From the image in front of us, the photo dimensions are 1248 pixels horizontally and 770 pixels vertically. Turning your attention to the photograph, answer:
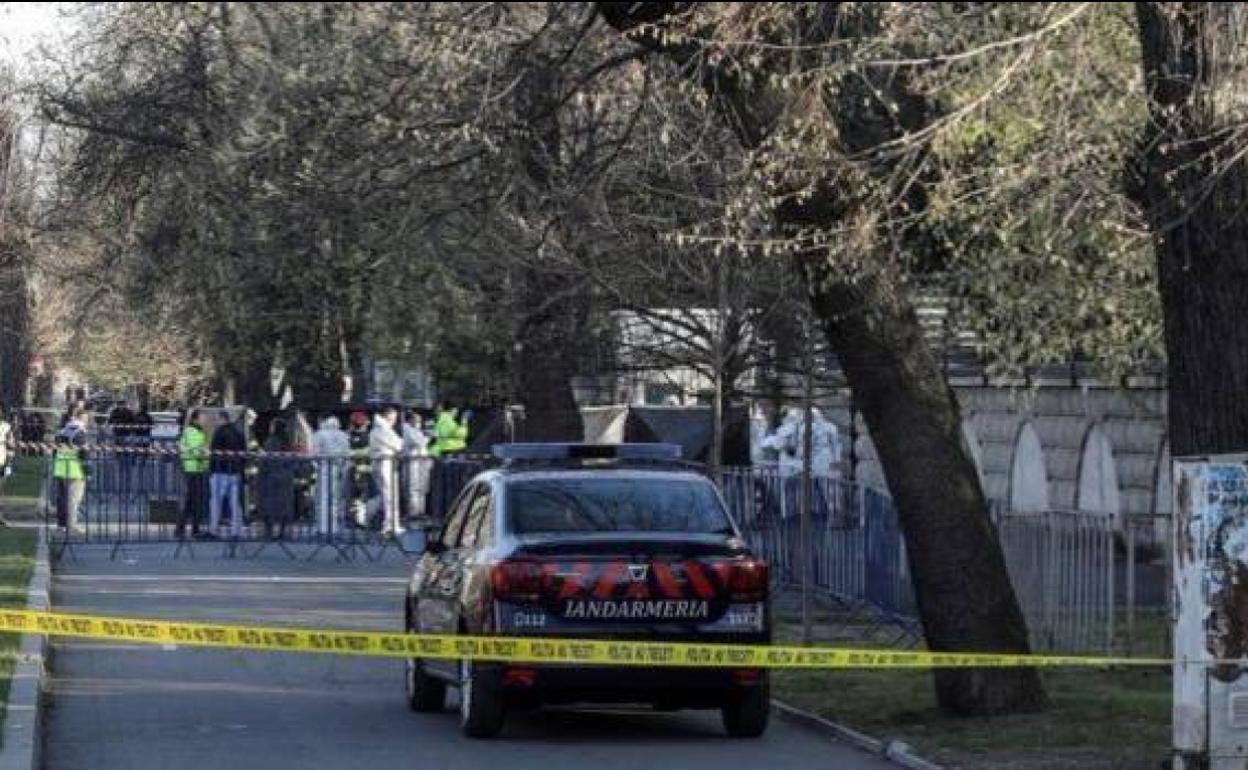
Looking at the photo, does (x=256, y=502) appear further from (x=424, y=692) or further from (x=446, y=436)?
(x=424, y=692)

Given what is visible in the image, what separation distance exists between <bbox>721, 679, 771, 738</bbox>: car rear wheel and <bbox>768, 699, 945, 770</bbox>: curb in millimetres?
451

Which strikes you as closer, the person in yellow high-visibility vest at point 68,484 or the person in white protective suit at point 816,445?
the person in white protective suit at point 816,445

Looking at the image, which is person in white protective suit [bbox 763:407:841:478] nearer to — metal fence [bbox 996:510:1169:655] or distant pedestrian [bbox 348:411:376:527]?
distant pedestrian [bbox 348:411:376:527]

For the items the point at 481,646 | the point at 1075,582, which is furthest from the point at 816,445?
the point at 481,646

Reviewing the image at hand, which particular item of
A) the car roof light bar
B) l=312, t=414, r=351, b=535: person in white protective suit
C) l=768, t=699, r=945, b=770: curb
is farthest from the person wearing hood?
l=768, t=699, r=945, b=770: curb

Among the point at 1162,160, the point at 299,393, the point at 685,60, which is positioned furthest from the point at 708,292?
the point at 299,393

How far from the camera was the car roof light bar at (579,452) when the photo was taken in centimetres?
1570

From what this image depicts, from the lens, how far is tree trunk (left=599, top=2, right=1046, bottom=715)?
14594 mm

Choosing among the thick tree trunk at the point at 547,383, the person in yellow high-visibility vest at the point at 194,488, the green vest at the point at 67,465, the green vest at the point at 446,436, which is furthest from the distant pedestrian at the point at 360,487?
the green vest at the point at 67,465

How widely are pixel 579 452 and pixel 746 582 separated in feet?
6.37

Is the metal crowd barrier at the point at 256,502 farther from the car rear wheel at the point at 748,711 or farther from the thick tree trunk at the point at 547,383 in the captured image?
the car rear wheel at the point at 748,711

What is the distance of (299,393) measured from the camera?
54250 millimetres

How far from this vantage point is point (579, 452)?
15750mm

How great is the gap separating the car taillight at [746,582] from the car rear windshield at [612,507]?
16.7 inches
